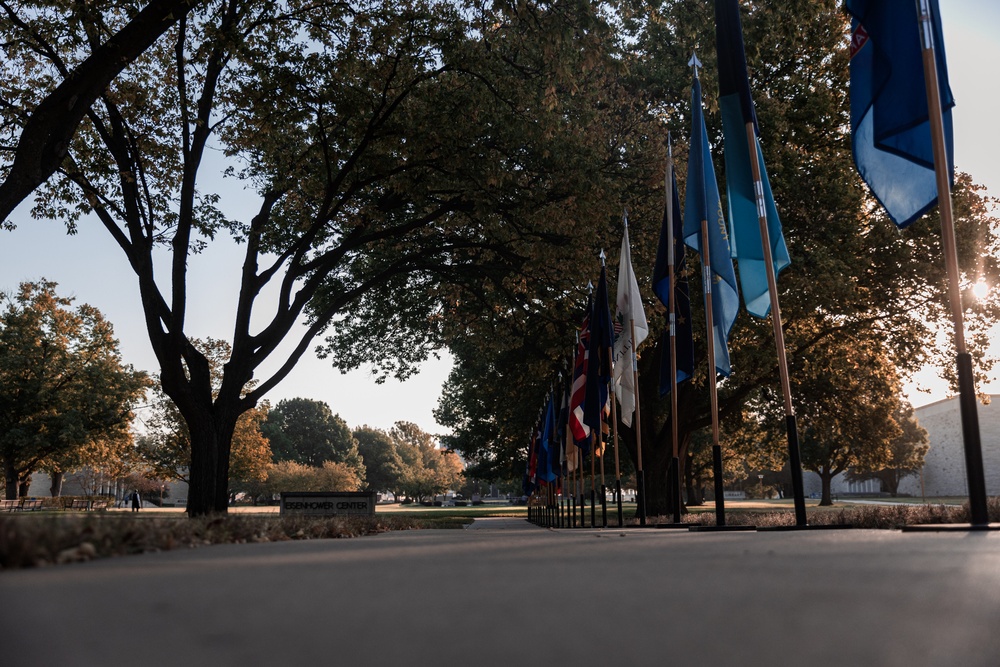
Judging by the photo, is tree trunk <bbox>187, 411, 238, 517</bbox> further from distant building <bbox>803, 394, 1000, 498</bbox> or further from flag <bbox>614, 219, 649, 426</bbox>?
distant building <bbox>803, 394, 1000, 498</bbox>

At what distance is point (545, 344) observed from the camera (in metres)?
23.6

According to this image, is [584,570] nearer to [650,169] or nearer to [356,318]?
[650,169]

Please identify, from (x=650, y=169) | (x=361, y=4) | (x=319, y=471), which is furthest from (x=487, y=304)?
(x=319, y=471)

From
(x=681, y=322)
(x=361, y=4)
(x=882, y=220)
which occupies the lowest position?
(x=681, y=322)

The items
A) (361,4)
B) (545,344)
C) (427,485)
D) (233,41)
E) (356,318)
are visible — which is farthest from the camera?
(427,485)

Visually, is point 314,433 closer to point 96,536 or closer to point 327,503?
point 327,503

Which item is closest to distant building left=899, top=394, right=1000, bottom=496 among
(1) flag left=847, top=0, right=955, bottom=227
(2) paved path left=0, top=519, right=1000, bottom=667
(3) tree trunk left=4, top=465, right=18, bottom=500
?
(1) flag left=847, top=0, right=955, bottom=227

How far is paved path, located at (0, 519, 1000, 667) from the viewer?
1221 mm

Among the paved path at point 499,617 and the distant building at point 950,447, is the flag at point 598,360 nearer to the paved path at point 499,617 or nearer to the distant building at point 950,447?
the paved path at point 499,617

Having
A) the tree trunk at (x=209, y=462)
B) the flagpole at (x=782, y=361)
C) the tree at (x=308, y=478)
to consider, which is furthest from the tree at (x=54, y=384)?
the flagpole at (x=782, y=361)

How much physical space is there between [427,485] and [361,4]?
304 ft

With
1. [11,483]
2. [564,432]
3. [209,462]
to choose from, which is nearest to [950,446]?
[564,432]

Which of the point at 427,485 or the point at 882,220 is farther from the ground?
the point at 882,220

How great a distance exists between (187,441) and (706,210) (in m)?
→ 47.8
